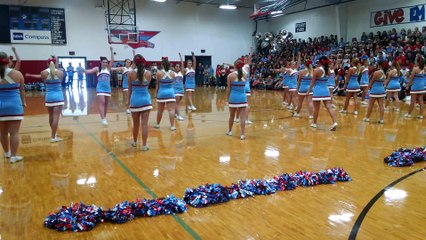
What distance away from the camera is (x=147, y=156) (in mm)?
5926

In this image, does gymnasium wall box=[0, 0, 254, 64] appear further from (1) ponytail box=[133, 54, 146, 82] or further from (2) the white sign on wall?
(1) ponytail box=[133, 54, 146, 82]

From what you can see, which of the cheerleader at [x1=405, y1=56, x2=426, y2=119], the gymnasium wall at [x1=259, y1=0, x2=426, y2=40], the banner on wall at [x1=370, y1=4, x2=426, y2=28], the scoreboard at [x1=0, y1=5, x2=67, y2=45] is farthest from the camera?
the scoreboard at [x1=0, y1=5, x2=67, y2=45]

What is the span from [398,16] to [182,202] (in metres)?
20.4

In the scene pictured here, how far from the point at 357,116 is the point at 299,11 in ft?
59.6

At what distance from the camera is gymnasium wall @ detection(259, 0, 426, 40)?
2035 cm

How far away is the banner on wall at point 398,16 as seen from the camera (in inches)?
733

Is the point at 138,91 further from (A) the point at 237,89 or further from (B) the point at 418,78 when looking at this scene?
(B) the point at 418,78

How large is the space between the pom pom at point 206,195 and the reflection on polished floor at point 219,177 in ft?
0.30

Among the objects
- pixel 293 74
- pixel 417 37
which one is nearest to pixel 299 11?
pixel 417 37

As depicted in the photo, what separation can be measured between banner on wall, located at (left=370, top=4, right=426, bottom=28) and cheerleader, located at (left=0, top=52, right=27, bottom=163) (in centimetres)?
2003

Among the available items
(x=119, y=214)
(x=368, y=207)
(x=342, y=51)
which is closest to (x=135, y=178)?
(x=119, y=214)

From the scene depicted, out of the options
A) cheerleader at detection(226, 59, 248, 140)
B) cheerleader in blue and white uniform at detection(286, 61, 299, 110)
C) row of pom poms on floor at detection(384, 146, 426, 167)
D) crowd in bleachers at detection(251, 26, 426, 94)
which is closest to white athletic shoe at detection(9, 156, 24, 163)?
cheerleader at detection(226, 59, 248, 140)

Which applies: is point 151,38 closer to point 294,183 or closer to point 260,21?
point 260,21

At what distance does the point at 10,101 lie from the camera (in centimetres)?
538
